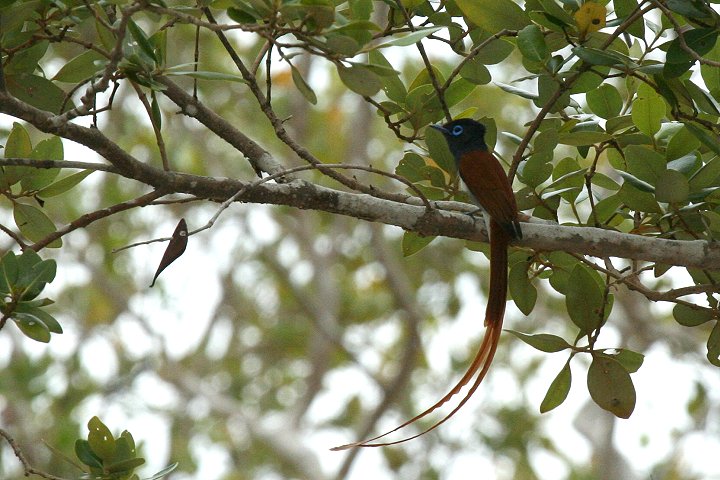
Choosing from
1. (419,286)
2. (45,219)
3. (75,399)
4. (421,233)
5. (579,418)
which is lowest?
(421,233)

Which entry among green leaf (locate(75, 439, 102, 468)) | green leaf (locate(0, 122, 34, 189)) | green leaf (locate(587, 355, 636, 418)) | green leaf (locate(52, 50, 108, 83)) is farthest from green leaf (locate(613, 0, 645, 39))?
green leaf (locate(75, 439, 102, 468))

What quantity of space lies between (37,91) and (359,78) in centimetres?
87

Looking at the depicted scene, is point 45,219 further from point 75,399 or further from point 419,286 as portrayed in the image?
point 419,286

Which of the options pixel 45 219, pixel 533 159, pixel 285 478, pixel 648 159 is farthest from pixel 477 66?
pixel 285 478

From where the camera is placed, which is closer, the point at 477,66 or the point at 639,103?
the point at 639,103

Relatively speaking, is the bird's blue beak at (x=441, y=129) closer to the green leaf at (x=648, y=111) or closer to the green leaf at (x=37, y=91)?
the green leaf at (x=648, y=111)

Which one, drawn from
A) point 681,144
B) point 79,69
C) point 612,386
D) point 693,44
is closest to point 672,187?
point 681,144

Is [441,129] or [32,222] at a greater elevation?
[441,129]

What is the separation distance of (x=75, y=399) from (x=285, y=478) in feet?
10.3

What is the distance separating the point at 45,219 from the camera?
7.98ft

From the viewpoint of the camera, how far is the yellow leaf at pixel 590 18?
220 centimetres

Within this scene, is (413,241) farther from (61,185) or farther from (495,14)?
(61,185)

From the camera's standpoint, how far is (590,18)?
2.23m

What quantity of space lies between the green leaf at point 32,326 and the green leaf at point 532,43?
4.49 ft
